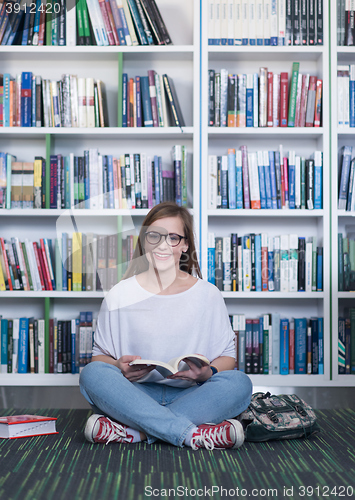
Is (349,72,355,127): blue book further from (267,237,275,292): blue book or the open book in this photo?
the open book

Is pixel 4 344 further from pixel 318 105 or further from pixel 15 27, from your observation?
pixel 318 105

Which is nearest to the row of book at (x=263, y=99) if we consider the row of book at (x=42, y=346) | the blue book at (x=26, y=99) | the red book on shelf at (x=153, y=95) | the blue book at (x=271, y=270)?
the red book on shelf at (x=153, y=95)

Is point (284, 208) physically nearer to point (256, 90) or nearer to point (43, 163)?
point (256, 90)

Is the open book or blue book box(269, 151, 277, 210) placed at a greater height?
blue book box(269, 151, 277, 210)

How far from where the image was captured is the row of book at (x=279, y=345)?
7.90ft

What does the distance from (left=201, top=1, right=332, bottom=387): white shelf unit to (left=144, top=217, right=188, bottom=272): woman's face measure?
493mm

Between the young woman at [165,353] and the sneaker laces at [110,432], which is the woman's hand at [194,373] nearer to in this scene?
the young woman at [165,353]

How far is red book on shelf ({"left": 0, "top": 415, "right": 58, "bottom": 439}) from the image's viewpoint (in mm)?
1690

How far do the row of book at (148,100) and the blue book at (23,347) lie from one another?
3.37ft

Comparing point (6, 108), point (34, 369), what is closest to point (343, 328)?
point (34, 369)

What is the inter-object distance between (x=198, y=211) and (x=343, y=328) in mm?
856

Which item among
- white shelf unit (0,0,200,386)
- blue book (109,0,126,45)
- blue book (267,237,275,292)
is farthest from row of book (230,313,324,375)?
blue book (109,0,126,45)

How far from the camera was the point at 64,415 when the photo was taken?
7.22 feet

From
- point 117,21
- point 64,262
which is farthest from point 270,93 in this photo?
point 64,262
